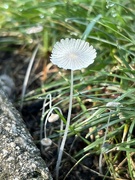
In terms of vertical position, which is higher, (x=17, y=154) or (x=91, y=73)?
(x=91, y=73)

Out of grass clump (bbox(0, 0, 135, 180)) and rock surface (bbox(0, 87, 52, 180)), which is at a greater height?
grass clump (bbox(0, 0, 135, 180))

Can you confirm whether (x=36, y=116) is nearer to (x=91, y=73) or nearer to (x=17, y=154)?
(x=91, y=73)

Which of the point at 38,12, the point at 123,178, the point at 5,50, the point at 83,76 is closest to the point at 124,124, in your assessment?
the point at 123,178

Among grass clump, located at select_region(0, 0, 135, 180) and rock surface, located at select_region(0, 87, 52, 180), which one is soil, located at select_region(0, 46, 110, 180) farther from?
rock surface, located at select_region(0, 87, 52, 180)

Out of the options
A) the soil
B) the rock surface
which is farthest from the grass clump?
the rock surface

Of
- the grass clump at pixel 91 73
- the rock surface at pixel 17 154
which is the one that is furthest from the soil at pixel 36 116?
the rock surface at pixel 17 154

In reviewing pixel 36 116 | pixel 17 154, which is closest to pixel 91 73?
pixel 36 116

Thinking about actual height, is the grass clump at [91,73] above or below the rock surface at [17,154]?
above

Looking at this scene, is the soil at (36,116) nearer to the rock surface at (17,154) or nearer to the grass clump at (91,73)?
the grass clump at (91,73)

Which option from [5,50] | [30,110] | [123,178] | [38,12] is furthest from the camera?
[5,50]

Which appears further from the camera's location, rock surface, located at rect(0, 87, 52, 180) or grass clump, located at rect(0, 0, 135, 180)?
grass clump, located at rect(0, 0, 135, 180)

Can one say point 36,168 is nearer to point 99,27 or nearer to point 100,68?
Answer: point 100,68
